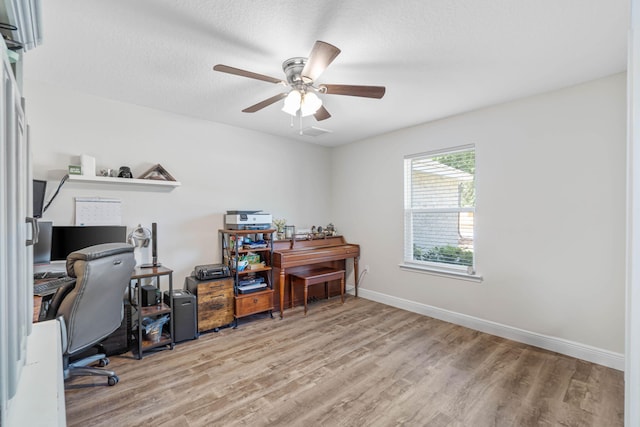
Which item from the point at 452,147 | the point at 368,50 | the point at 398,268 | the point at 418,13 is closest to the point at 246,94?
the point at 368,50

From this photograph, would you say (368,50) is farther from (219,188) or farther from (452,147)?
(219,188)

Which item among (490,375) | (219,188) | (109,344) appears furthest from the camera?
(219,188)

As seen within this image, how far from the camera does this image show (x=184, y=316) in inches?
113

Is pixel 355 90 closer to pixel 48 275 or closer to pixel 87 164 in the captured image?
pixel 87 164

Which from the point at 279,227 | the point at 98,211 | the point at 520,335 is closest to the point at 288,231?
the point at 279,227

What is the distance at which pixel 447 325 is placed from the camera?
3.33 metres

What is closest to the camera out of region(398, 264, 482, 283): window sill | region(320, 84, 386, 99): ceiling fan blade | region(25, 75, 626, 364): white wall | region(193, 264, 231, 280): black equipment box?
region(320, 84, 386, 99): ceiling fan blade

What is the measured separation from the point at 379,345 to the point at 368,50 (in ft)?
8.56

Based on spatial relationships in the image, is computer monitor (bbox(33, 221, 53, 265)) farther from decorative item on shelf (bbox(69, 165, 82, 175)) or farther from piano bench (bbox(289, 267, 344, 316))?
piano bench (bbox(289, 267, 344, 316))

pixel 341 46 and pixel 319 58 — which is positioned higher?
pixel 341 46

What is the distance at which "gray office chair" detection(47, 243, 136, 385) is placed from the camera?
186 centimetres

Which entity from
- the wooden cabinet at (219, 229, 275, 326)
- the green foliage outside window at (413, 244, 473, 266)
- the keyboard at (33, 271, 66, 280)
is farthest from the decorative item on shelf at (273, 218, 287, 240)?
the keyboard at (33, 271, 66, 280)

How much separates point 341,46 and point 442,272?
278 cm

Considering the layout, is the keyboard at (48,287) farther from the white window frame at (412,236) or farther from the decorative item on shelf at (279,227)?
the white window frame at (412,236)
